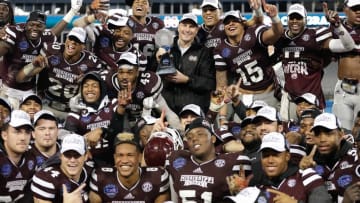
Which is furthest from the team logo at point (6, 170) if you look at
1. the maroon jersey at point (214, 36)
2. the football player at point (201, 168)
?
the maroon jersey at point (214, 36)

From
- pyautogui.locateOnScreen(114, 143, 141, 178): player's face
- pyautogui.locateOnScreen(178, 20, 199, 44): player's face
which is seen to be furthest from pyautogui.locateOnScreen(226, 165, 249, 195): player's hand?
pyautogui.locateOnScreen(178, 20, 199, 44): player's face

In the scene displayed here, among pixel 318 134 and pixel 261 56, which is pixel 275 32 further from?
pixel 318 134

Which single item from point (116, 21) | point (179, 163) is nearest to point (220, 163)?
point (179, 163)

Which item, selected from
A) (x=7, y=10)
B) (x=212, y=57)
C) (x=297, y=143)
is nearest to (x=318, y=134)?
(x=297, y=143)

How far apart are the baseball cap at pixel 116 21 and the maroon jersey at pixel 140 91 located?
2.64 feet

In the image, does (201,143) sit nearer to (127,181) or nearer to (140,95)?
(127,181)

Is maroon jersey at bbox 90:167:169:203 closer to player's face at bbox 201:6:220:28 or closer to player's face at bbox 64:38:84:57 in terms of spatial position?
player's face at bbox 64:38:84:57

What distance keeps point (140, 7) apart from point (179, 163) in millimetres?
3420

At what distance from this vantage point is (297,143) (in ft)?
24.6

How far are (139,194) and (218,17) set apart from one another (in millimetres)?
3303

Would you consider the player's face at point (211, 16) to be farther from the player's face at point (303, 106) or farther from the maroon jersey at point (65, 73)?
the player's face at point (303, 106)

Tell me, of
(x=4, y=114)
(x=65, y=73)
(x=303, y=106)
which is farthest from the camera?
(x=65, y=73)

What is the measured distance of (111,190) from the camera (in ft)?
23.0

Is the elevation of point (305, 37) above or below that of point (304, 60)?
above
